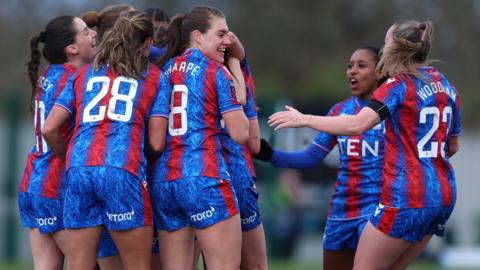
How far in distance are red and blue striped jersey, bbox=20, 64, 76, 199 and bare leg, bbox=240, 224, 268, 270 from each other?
123 cm

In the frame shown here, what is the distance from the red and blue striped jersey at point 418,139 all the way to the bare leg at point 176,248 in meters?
1.29

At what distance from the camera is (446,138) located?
6648 mm

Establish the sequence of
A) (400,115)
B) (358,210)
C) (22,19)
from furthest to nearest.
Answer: (22,19) → (358,210) → (400,115)

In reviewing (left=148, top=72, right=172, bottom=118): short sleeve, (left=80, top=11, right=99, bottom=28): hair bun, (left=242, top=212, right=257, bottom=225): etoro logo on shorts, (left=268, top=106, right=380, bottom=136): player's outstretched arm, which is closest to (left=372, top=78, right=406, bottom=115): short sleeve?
(left=268, top=106, right=380, bottom=136): player's outstretched arm

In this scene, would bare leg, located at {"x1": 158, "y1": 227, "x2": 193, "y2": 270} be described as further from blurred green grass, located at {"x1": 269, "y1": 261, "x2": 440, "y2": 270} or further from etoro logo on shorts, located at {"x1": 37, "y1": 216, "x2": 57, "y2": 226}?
blurred green grass, located at {"x1": 269, "y1": 261, "x2": 440, "y2": 270}

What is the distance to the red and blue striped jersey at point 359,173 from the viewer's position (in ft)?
23.9

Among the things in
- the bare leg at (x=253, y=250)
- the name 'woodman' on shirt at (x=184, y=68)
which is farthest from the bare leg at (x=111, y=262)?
the name 'woodman' on shirt at (x=184, y=68)

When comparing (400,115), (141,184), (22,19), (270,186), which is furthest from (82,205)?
(22,19)

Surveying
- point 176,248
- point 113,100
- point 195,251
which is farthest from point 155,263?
point 113,100

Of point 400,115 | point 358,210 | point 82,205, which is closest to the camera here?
point 82,205

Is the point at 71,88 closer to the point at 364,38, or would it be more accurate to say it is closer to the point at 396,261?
the point at 396,261

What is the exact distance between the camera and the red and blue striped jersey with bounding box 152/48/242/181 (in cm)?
622

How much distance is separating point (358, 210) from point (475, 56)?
56.5 ft

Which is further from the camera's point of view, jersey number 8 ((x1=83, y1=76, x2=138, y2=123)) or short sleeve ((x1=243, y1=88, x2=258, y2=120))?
short sleeve ((x1=243, y1=88, x2=258, y2=120))
